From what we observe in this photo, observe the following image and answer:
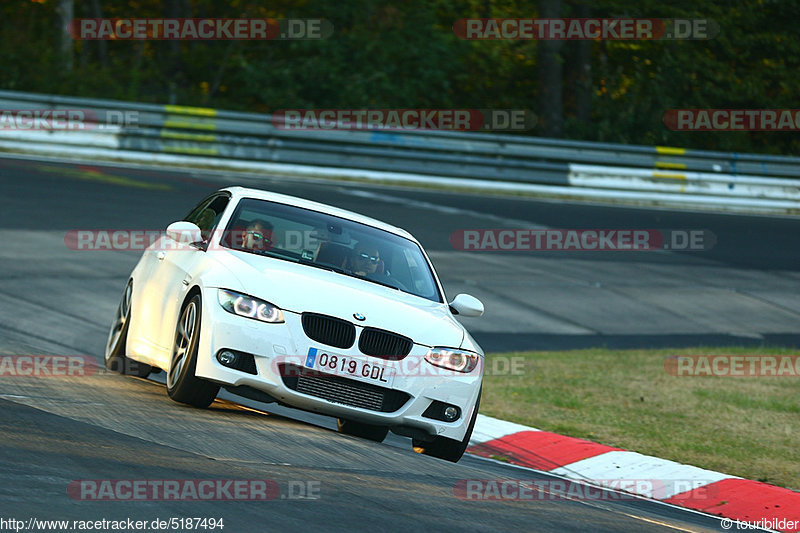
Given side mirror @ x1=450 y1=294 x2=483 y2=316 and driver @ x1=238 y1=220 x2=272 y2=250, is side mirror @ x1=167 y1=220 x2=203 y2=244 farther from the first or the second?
side mirror @ x1=450 y1=294 x2=483 y2=316

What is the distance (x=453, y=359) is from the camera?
7668 mm

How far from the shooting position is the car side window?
8.83 m

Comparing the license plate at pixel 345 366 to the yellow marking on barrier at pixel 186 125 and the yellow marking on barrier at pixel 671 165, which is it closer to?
the yellow marking on barrier at pixel 186 125

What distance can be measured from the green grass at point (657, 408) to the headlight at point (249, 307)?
334 cm

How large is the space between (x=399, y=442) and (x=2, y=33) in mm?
21683

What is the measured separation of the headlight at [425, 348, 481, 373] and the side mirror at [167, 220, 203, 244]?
193cm

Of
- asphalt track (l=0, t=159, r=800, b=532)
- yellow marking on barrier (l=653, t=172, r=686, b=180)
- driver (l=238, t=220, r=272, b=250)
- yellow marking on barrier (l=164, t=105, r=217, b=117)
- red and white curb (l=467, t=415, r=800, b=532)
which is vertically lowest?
red and white curb (l=467, t=415, r=800, b=532)

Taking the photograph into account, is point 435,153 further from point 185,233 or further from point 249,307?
point 249,307

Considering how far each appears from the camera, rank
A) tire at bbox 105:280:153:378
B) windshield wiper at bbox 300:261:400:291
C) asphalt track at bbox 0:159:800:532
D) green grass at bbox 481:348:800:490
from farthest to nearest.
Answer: tire at bbox 105:280:153:378
green grass at bbox 481:348:800:490
windshield wiper at bbox 300:261:400:291
asphalt track at bbox 0:159:800:532

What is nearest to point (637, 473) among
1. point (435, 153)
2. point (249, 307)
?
point (249, 307)

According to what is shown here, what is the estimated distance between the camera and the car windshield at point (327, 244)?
27.4 feet

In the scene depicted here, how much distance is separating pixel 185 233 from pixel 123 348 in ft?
5.05

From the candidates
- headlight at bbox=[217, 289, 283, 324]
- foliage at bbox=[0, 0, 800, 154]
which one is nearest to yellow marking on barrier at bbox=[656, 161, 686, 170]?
foliage at bbox=[0, 0, 800, 154]

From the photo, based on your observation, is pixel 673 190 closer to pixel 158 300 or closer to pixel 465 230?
pixel 465 230
